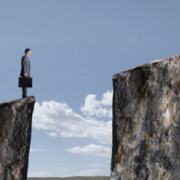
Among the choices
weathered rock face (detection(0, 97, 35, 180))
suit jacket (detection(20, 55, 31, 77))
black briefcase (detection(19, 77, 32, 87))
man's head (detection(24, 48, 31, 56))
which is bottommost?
weathered rock face (detection(0, 97, 35, 180))

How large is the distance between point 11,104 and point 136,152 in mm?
4361

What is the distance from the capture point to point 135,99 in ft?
41.2

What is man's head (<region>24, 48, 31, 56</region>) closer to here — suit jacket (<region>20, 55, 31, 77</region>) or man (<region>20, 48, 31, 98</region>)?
man (<region>20, 48, 31, 98</region>)

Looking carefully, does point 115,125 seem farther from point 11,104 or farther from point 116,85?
point 11,104

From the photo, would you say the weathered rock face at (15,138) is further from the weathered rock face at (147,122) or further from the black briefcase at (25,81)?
the weathered rock face at (147,122)

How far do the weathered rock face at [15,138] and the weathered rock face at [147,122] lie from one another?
3.26m

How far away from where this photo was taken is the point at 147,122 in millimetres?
12297

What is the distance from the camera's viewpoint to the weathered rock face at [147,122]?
12.0m

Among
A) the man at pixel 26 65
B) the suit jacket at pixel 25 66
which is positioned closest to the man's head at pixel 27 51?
the man at pixel 26 65

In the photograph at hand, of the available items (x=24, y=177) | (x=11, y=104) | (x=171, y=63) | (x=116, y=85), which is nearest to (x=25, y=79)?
(x=11, y=104)

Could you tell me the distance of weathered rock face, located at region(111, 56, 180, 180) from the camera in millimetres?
12000

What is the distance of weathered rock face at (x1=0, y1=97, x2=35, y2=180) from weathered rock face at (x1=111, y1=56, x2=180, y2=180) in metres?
3.26

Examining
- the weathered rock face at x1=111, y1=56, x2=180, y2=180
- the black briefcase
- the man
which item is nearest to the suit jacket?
the man

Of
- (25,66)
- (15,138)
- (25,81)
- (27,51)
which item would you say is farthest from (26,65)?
(15,138)
